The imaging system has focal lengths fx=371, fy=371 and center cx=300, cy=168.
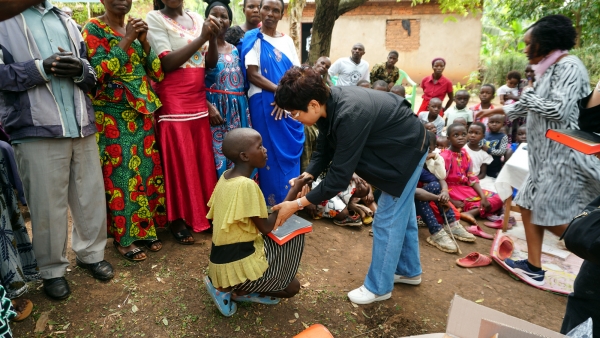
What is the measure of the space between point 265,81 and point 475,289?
253cm

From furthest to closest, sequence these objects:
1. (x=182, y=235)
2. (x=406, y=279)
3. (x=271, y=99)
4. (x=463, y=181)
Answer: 1. (x=463, y=181)
2. (x=271, y=99)
3. (x=182, y=235)
4. (x=406, y=279)

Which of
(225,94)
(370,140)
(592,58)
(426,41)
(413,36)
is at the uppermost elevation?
(413,36)

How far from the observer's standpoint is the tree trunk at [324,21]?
5.76 metres

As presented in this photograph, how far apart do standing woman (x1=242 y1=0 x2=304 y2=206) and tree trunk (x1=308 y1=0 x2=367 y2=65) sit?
2471 millimetres

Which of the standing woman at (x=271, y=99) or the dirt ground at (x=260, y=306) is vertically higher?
the standing woman at (x=271, y=99)

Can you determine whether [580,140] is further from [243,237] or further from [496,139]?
[496,139]

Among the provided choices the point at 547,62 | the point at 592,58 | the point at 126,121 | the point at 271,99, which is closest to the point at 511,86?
the point at 592,58

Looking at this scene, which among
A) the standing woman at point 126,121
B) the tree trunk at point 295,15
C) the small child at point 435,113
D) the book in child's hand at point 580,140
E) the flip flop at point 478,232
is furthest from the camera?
the tree trunk at point 295,15

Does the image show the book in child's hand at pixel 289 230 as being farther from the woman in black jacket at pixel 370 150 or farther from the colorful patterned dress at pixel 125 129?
the colorful patterned dress at pixel 125 129

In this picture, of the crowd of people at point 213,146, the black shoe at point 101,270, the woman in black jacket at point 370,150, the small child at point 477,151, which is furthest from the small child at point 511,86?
the black shoe at point 101,270

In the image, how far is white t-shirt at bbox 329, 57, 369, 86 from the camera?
23.0ft

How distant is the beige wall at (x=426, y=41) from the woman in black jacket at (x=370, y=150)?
12272mm

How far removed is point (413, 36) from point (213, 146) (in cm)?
1248

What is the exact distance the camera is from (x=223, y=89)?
3.30 meters
